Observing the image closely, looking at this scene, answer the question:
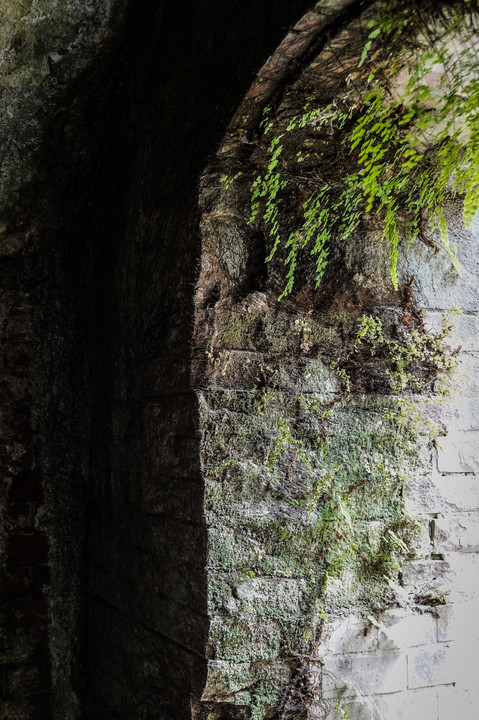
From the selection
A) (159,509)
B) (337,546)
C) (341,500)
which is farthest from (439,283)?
(159,509)

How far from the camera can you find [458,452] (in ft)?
5.41

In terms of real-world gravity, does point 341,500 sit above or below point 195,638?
above

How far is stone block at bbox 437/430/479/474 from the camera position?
5.37 feet

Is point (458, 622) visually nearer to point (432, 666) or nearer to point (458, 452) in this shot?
point (432, 666)

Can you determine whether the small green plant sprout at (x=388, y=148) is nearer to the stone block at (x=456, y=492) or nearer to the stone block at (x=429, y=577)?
the stone block at (x=456, y=492)

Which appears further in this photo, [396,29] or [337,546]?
[337,546]

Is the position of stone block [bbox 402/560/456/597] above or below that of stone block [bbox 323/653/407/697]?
above

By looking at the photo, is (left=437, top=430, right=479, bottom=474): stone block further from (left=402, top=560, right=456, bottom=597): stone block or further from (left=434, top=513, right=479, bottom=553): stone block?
(left=402, top=560, right=456, bottom=597): stone block

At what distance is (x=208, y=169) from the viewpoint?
1.45 meters

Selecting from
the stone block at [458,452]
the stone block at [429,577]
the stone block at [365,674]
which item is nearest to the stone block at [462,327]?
the stone block at [458,452]

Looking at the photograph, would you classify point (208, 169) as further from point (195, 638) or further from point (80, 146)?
point (195, 638)

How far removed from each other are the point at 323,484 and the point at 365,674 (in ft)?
1.52

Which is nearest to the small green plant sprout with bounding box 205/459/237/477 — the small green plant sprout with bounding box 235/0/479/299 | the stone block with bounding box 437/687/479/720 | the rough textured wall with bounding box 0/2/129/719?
the small green plant sprout with bounding box 235/0/479/299

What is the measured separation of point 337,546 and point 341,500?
0.36 ft
